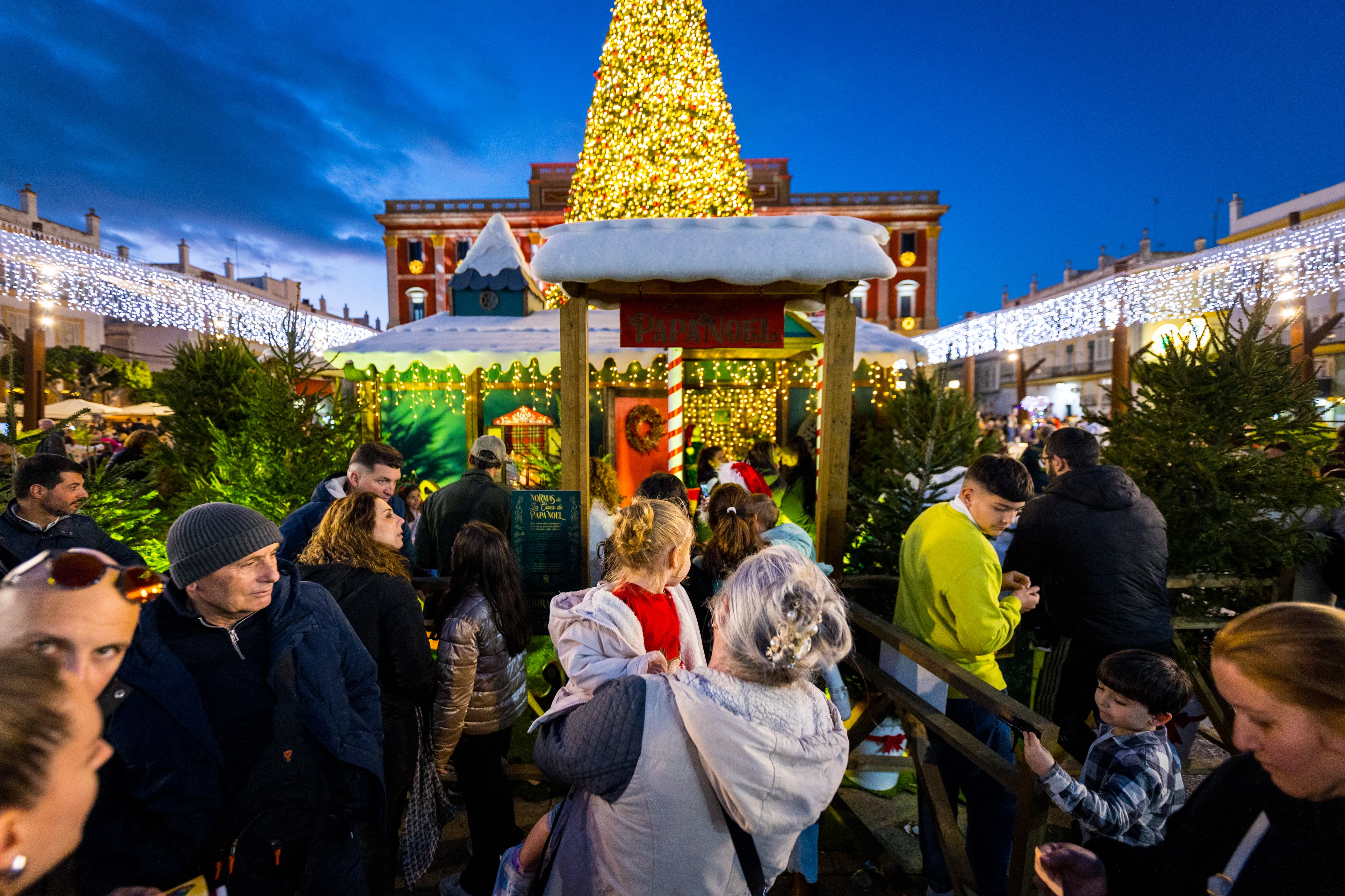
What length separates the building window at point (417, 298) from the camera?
125 feet

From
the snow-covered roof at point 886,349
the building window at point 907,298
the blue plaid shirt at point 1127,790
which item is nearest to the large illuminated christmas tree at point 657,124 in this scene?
the snow-covered roof at point 886,349

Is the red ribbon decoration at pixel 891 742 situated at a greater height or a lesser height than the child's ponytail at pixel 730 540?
lesser

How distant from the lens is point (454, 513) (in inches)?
182

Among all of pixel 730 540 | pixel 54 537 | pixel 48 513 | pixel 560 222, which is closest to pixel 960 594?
pixel 730 540

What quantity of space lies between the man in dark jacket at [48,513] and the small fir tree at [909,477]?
5.02m

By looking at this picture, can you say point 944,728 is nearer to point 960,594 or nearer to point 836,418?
point 960,594

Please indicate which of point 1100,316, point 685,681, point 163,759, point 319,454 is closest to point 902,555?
point 685,681

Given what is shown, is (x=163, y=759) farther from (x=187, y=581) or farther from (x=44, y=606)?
(x=44, y=606)

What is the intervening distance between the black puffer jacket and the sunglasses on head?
3528mm

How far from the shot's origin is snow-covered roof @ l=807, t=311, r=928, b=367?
28.6ft

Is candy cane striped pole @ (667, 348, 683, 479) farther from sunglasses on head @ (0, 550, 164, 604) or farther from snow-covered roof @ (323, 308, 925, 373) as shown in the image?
sunglasses on head @ (0, 550, 164, 604)

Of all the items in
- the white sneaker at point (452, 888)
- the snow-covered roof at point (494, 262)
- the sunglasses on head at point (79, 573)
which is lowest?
the white sneaker at point (452, 888)

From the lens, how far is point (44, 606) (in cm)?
A: 101

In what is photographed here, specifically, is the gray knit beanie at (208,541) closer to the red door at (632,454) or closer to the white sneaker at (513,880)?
the white sneaker at (513,880)
